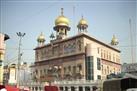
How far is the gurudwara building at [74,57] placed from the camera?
2259 inches

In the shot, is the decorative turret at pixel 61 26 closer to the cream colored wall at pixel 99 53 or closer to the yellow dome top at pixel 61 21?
the yellow dome top at pixel 61 21

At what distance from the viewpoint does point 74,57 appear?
199 feet

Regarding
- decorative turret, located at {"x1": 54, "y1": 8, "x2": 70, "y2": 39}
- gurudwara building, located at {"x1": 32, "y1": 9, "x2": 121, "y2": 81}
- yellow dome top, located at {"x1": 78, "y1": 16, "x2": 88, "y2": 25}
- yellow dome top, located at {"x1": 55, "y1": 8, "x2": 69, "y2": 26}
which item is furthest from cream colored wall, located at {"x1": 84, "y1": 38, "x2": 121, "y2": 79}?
yellow dome top, located at {"x1": 55, "y1": 8, "x2": 69, "y2": 26}

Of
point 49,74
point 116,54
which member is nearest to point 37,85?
point 49,74

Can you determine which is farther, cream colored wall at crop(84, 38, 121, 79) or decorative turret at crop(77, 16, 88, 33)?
decorative turret at crop(77, 16, 88, 33)

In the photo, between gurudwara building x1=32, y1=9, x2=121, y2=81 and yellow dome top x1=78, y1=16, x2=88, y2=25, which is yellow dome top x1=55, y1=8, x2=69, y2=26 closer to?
gurudwara building x1=32, y1=9, x2=121, y2=81

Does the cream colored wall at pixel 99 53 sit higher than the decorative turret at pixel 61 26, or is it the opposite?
the decorative turret at pixel 61 26

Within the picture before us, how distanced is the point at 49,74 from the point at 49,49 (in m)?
7.70

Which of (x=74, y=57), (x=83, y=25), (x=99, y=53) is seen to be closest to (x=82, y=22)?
(x=83, y=25)

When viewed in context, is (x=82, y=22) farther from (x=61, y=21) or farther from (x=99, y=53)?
(x=99, y=53)

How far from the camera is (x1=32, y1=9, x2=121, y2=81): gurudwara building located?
5738 centimetres

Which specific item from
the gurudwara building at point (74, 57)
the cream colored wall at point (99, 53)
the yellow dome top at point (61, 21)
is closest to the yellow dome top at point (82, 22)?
the gurudwara building at point (74, 57)

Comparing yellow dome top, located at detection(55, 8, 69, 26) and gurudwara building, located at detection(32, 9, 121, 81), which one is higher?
yellow dome top, located at detection(55, 8, 69, 26)

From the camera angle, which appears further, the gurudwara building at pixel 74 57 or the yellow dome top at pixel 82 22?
the yellow dome top at pixel 82 22
